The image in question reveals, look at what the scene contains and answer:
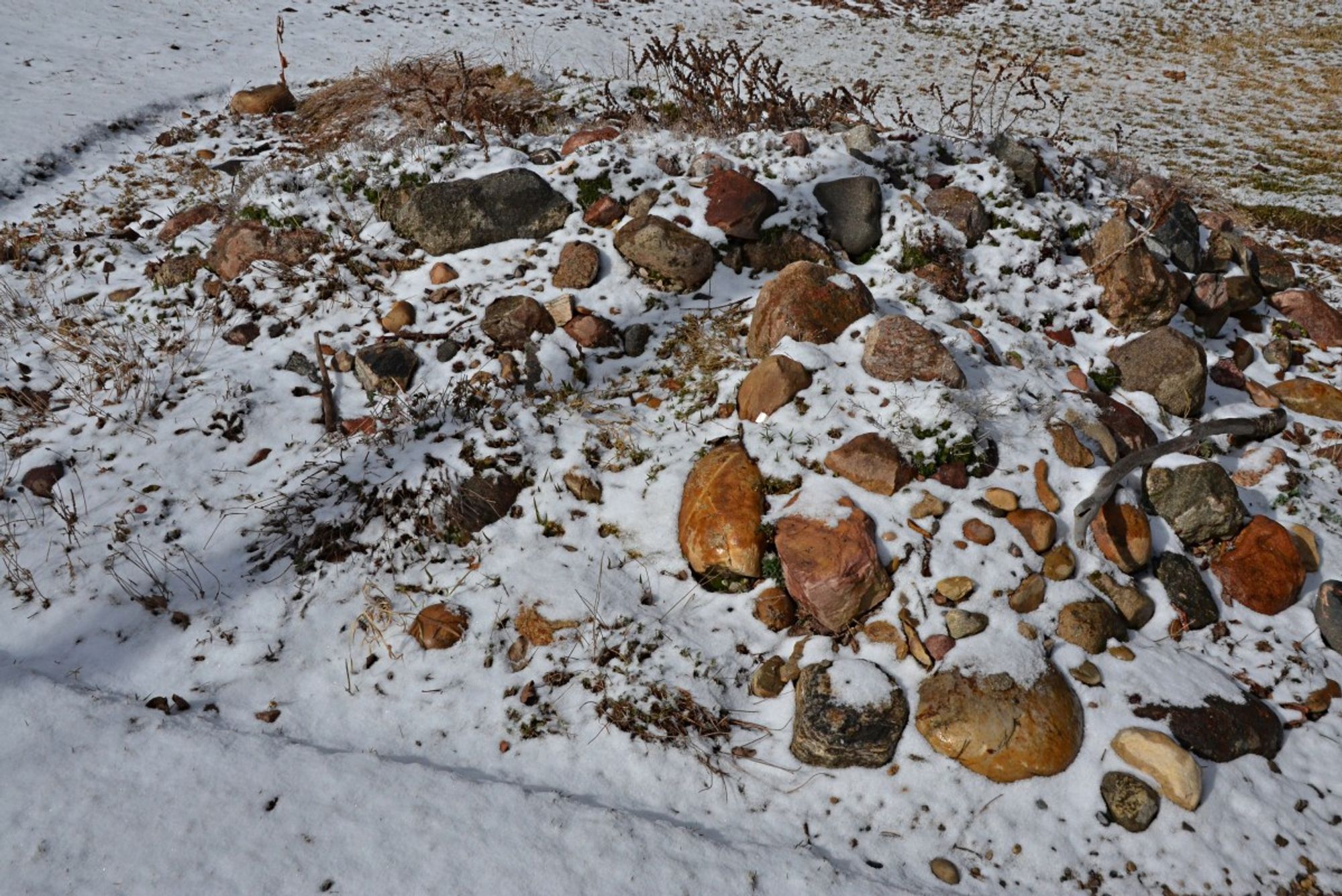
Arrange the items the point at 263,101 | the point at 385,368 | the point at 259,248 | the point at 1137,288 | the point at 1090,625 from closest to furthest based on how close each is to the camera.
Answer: the point at 1090,625 → the point at 385,368 → the point at 1137,288 → the point at 259,248 → the point at 263,101

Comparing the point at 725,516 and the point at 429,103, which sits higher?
the point at 429,103

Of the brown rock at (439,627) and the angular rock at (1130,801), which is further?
the brown rock at (439,627)

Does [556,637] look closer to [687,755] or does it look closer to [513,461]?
[687,755]

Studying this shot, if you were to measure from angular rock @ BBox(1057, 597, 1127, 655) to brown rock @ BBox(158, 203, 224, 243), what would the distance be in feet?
23.8

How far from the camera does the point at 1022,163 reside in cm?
565

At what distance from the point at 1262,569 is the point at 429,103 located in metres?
6.83

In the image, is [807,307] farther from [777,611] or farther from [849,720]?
[849,720]

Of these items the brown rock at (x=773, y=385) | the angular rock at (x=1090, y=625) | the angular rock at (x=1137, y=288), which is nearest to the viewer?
the angular rock at (x=1090, y=625)

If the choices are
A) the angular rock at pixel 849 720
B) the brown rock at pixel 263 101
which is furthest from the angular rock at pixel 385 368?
the brown rock at pixel 263 101

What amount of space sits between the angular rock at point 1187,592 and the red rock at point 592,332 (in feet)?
11.6

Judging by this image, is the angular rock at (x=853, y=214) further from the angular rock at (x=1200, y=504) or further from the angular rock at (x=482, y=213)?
the angular rock at (x=1200, y=504)

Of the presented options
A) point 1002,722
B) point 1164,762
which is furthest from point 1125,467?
point 1002,722

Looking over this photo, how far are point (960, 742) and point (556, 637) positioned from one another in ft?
6.46

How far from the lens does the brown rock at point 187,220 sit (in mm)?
6043
